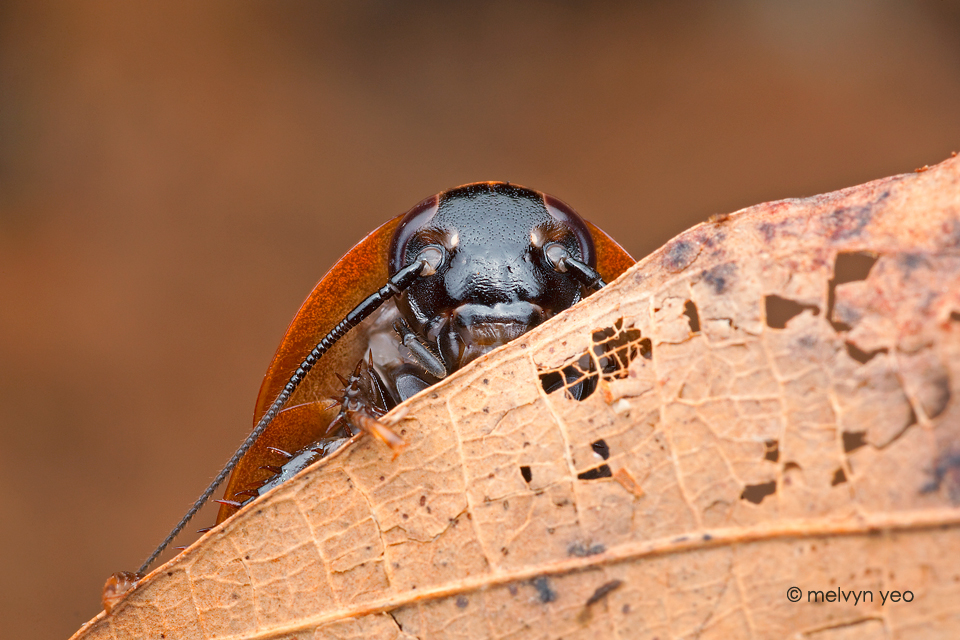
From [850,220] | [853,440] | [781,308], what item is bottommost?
[853,440]

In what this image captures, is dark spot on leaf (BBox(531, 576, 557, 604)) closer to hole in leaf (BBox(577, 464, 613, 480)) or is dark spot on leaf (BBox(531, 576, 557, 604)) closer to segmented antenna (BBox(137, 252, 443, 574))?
hole in leaf (BBox(577, 464, 613, 480))

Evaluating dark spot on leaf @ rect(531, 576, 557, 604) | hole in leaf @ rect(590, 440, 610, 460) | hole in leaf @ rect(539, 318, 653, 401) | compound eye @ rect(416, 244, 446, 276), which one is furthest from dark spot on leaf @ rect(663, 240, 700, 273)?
compound eye @ rect(416, 244, 446, 276)

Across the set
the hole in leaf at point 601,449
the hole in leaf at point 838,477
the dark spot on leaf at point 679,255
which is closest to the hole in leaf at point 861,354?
the hole in leaf at point 838,477

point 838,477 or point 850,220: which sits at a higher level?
point 850,220

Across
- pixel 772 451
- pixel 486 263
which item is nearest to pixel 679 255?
Result: pixel 772 451

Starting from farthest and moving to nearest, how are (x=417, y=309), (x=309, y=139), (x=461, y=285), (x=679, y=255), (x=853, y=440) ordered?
(x=309, y=139), (x=417, y=309), (x=461, y=285), (x=679, y=255), (x=853, y=440)

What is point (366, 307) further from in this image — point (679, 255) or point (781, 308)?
point (781, 308)
